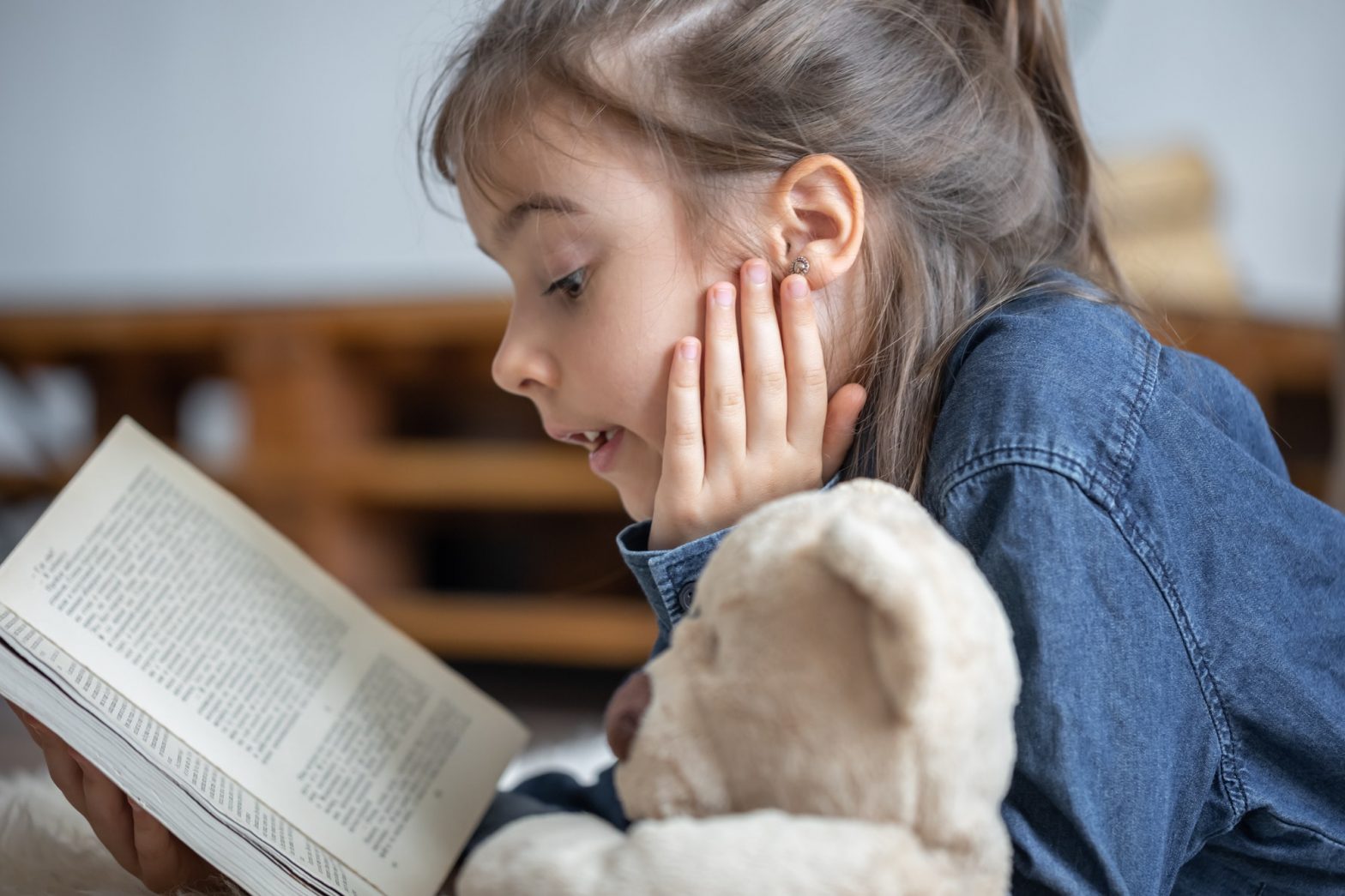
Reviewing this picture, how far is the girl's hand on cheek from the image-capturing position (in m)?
0.61

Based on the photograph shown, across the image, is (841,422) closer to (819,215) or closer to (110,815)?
(819,215)

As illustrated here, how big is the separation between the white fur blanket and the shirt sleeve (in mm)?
425

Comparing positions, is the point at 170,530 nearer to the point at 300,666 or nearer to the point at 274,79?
the point at 300,666

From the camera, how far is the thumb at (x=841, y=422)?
24.7 inches

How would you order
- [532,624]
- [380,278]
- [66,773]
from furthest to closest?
[380,278], [532,624], [66,773]

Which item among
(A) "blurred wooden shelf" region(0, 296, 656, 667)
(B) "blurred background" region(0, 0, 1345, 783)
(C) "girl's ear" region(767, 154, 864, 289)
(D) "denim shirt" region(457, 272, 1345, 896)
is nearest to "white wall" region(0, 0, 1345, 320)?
(B) "blurred background" region(0, 0, 1345, 783)

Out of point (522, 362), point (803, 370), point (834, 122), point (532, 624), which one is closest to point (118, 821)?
point (522, 362)

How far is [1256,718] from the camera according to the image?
0.53 m

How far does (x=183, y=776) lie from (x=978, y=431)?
40 centimetres

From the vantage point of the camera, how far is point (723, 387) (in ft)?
2.03

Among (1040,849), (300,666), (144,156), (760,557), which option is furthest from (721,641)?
(144,156)

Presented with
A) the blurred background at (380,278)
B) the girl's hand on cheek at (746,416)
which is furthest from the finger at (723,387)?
the blurred background at (380,278)

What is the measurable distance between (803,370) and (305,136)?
6.85 feet

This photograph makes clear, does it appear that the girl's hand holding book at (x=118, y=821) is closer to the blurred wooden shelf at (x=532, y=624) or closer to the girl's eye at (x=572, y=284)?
the girl's eye at (x=572, y=284)
